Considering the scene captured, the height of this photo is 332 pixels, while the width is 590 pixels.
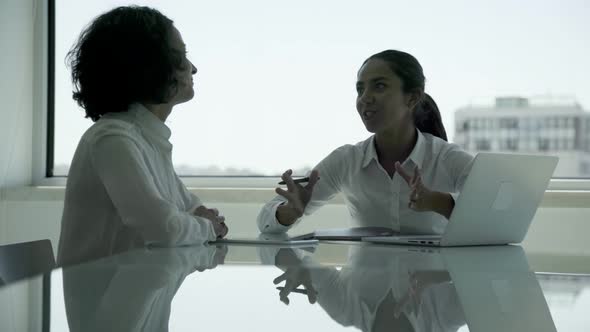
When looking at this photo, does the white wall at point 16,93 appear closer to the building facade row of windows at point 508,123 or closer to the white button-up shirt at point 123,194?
the white button-up shirt at point 123,194

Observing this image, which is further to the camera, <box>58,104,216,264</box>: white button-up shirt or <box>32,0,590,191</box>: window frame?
<box>32,0,590,191</box>: window frame

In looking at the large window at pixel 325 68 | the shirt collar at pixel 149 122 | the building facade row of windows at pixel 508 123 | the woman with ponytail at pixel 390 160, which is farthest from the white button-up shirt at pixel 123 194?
the building facade row of windows at pixel 508 123

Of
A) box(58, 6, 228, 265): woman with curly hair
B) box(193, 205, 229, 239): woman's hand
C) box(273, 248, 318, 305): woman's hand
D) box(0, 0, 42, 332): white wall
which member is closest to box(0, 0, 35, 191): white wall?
box(0, 0, 42, 332): white wall

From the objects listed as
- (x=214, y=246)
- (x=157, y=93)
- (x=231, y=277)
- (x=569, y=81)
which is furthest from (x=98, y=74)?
(x=569, y=81)

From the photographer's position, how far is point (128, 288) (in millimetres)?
899

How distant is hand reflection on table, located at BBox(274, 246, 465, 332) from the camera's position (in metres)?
0.70

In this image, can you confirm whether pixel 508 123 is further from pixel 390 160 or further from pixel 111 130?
pixel 111 130

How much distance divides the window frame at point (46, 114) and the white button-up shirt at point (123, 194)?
214 cm

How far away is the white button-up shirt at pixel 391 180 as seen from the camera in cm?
241

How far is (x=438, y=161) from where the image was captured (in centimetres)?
245

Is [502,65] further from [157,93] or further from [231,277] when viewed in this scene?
[231,277]

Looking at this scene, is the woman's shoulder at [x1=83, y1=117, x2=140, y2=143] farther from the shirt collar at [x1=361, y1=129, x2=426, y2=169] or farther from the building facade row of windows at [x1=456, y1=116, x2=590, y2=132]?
the building facade row of windows at [x1=456, y1=116, x2=590, y2=132]

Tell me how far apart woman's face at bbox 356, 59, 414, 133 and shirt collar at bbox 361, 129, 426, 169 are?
0.25 ft

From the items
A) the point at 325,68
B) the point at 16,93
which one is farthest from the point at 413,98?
the point at 16,93
